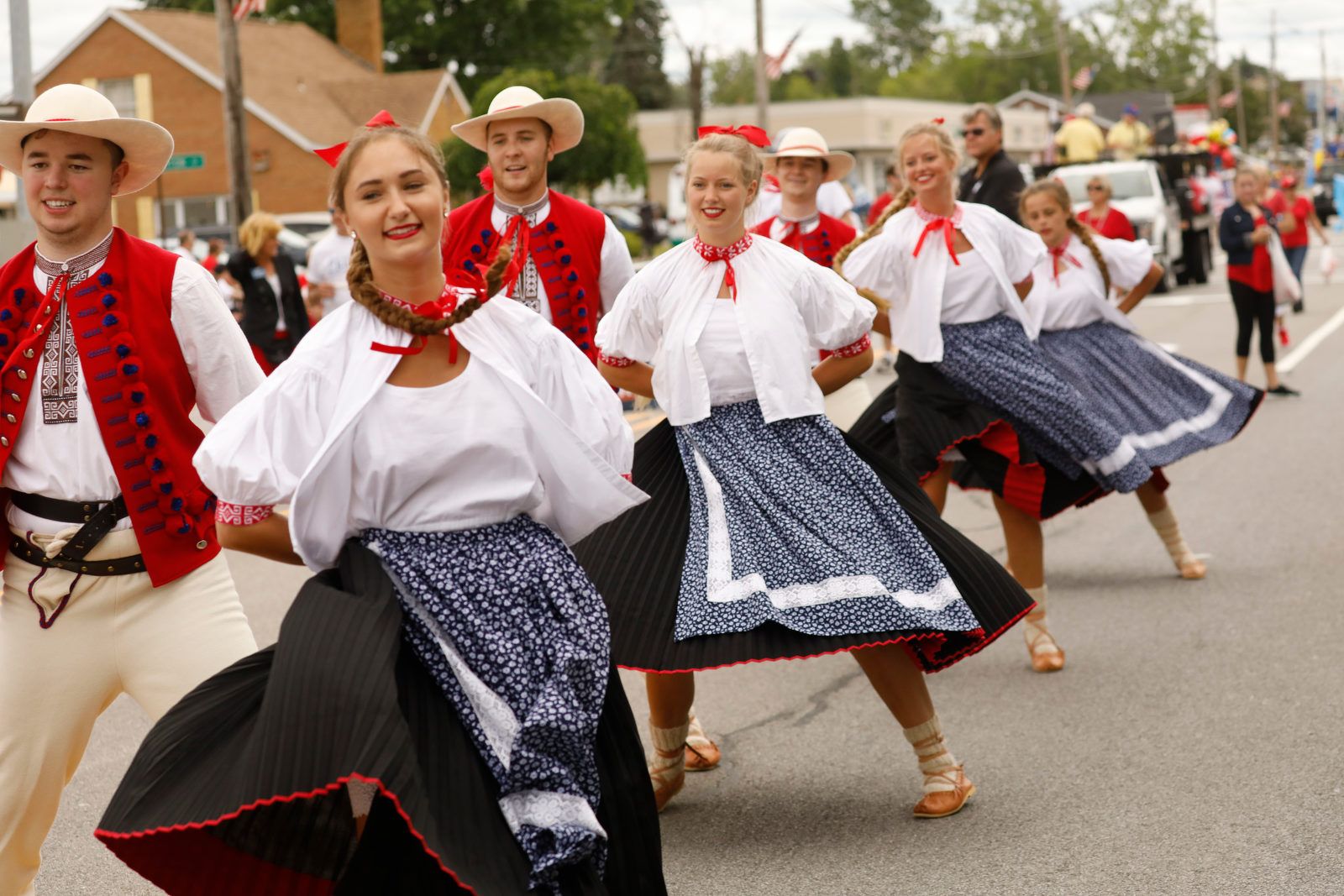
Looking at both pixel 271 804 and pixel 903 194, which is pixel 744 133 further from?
pixel 271 804

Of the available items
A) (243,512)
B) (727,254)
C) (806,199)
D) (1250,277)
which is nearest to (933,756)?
(727,254)

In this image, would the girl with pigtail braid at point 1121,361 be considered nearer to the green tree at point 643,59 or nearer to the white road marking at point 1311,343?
the white road marking at point 1311,343

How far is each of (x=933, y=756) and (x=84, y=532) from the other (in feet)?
8.15

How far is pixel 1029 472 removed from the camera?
271 inches

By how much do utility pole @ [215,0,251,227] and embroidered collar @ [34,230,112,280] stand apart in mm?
17777

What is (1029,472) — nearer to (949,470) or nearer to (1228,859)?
(949,470)

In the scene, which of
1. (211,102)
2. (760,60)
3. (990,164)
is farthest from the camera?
(211,102)

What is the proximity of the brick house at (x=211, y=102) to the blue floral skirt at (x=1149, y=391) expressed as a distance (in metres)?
38.6

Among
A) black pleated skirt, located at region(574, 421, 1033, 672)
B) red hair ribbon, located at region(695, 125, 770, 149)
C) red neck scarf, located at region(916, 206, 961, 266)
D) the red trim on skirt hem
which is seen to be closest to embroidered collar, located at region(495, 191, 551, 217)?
red hair ribbon, located at region(695, 125, 770, 149)

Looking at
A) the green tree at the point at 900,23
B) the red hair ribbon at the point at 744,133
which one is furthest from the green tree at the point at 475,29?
the green tree at the point at 900,23

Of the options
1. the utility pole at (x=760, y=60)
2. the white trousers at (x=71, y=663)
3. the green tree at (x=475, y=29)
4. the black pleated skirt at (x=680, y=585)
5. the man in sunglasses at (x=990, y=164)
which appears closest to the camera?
the white trousers at (x=71, y=663)

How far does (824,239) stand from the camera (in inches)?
331

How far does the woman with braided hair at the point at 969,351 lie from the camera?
6695mm

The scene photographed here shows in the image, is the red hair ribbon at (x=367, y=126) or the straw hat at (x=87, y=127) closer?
the red hair ribbon at (x=367, y=126)
